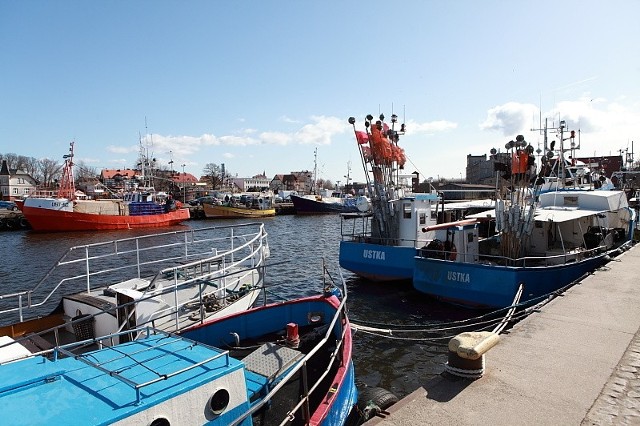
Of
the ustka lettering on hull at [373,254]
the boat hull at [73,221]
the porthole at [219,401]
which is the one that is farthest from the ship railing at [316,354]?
the boat hull at [73,221]

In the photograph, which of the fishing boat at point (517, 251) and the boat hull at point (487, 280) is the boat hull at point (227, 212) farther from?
the boat hull at point (487, 280)

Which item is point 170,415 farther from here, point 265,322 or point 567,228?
point 567,228

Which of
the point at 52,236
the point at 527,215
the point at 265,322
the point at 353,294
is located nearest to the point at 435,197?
the point at 527,215

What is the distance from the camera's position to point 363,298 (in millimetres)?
16453

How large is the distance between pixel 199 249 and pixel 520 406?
26.5 meters

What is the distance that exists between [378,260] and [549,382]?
11253 millimetres

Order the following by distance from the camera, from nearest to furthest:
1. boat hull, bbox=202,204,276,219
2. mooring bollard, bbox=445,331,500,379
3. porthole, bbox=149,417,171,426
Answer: porthole, bbox=149,417,171,426 → mooring bollard, bbox=445,331,500,379 → boat hull, bbox=202,204,276,219

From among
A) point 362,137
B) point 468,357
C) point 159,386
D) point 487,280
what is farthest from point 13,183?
point 468,357

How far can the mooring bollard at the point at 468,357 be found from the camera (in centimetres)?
628

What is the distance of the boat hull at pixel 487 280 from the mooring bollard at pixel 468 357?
7.35 m

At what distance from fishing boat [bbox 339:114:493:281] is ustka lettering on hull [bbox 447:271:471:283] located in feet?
9.03

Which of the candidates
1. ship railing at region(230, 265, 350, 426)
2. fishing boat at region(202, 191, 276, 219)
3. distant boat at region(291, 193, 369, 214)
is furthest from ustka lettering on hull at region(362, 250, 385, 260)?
distant boat at region(291, 193, 369, 214)

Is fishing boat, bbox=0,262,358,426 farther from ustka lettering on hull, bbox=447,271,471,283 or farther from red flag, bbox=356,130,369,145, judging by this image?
red flag, bbox=356,130,369,145

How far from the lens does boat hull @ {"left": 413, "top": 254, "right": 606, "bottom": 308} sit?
1320cm
